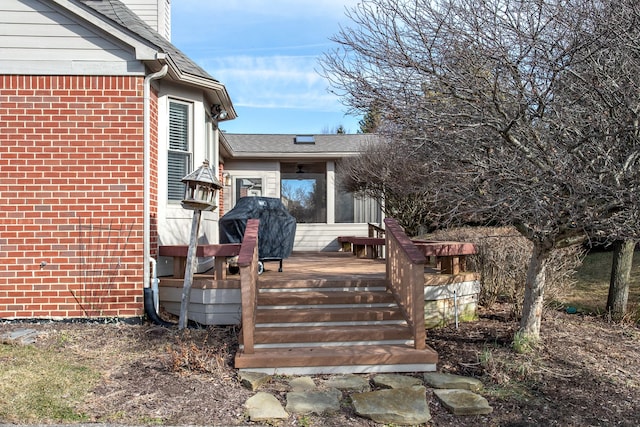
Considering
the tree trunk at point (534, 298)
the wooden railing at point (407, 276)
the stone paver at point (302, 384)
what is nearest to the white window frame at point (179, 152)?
the wooden railing at point (407, 276)

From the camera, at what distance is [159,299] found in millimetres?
6645

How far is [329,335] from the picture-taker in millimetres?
5215

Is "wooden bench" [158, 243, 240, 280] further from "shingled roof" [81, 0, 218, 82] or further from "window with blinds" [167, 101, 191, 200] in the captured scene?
"shingled roof" [81, 0, 218, 82]

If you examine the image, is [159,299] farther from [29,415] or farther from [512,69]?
[512,69]

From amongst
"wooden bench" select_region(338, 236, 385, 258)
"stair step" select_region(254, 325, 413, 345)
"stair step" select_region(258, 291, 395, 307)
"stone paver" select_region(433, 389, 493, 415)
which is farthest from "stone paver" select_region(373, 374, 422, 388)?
"wooden bench" select_region(338, 236, 385, 258)

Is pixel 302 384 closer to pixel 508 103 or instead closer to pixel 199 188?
pixel 199 188

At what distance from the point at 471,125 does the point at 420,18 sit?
1.20 metres

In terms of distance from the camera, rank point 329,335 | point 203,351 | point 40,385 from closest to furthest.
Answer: point 40,385
point 203,351
point 329,335

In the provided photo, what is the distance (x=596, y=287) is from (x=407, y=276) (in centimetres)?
634

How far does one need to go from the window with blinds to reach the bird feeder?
4.33 ft

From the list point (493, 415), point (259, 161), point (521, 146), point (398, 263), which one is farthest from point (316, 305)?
point (259, 161)

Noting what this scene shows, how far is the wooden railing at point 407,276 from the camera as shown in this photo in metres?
4.98

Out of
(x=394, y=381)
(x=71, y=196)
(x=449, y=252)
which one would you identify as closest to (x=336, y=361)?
(x=394, y=381)

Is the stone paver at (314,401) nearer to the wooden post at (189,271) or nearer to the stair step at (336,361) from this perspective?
the stair step at (336,361)
